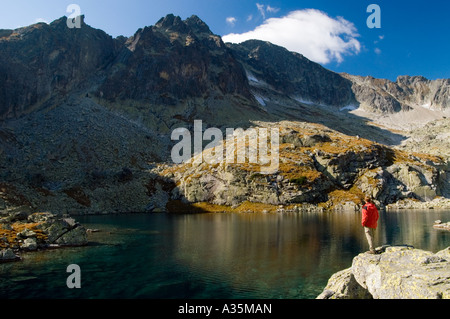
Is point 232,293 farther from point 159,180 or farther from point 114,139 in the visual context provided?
point 114,139

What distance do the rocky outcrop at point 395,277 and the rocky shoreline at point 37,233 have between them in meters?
38.1

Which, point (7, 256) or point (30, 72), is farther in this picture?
point (30, 72)

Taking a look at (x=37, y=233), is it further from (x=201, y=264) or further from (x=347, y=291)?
(x=347, y=291)

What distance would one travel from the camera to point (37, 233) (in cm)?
4578

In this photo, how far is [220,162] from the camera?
129 meters

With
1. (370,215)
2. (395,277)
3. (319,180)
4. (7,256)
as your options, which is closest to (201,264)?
(370,215)

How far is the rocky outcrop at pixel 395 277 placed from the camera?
15391 millimetres

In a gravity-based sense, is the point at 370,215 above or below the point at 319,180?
below

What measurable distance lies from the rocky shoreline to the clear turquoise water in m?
2.56

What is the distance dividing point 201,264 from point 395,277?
816 inches

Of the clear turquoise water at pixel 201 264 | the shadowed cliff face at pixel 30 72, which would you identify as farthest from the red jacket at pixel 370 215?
the shadowed cliff face at pixel 30 72
